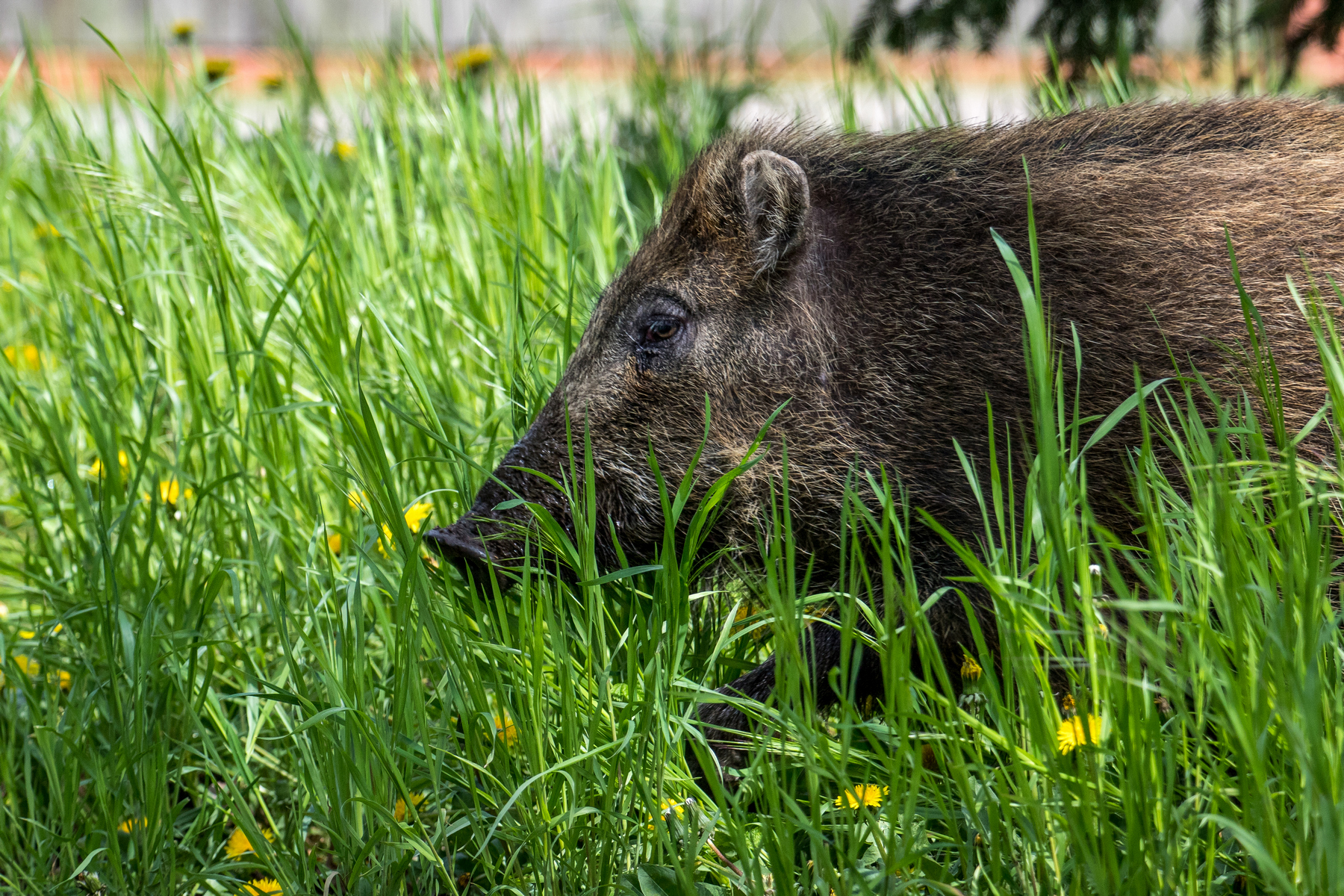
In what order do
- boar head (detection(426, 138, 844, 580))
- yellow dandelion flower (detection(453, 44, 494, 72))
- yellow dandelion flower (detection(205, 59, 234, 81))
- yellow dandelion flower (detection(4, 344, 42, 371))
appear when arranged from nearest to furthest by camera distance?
boar head (detection(426, 138, 844, 580)) → yellow dandelion flower (detection(4, 344, 42, 371)) → yellow dandelion flower (detection(453, 44, 494, 72)) → yellow dandelion flower (detection(205, 59, 234, 81))

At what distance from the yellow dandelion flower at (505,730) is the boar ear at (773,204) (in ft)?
3.81

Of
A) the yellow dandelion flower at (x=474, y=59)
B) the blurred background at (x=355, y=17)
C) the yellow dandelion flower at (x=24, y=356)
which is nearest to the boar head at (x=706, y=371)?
the yellow dandelion flower at (x=24, y=356)

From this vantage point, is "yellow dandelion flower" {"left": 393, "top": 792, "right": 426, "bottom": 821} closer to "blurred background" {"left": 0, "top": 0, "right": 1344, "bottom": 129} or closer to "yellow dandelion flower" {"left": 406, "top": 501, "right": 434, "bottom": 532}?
"yellow dandelion flower" {"left": 406, "top": 501, "right": 434, "bottom": 532}

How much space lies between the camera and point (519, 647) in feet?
7.07

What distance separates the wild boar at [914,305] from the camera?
8.07 feet

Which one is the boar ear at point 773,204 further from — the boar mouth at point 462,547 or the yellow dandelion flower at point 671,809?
the yellow dandelion flower at point 671,809

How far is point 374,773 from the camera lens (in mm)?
2023

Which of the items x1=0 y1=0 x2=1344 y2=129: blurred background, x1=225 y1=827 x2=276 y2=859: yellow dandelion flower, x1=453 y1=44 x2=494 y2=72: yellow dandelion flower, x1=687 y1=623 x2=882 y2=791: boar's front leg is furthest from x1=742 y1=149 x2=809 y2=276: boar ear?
x1=453 y1=44 x2=494 y2=72: yellow dandelion flower

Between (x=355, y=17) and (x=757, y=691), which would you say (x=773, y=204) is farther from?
(x=355, y=17)

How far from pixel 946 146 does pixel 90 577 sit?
217 centimetres

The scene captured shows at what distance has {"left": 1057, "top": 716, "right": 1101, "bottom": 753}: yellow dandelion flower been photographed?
65.6 inches

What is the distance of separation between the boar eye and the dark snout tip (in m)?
0.65

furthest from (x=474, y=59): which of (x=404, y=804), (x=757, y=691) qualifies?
(x=404, y=804)

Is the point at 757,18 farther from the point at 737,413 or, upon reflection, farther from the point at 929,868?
the point at 929,868
